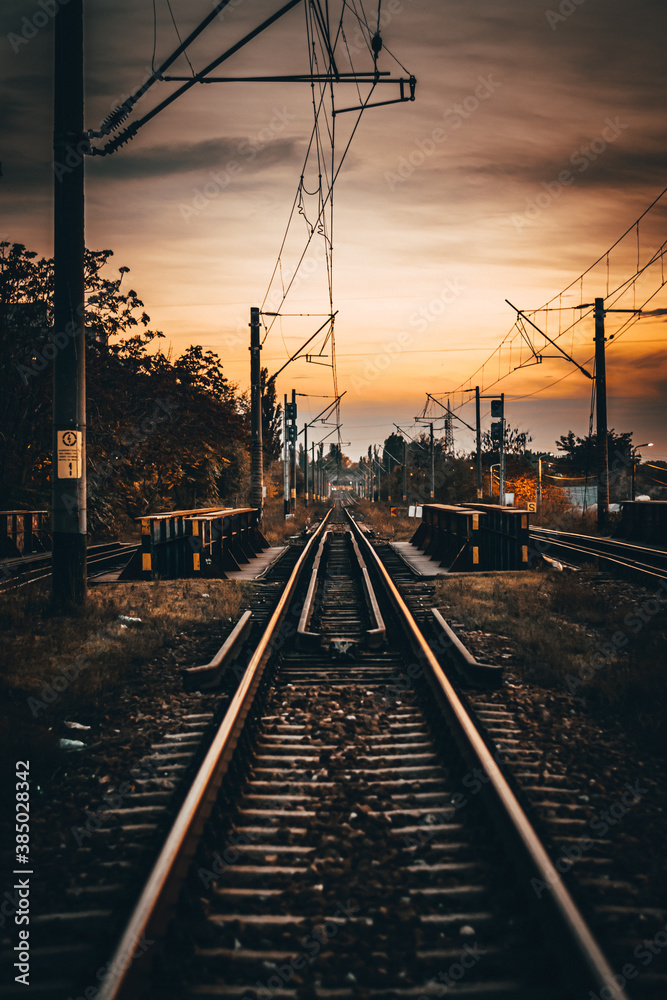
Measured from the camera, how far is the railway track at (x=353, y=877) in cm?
261

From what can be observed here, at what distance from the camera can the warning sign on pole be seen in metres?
9.13

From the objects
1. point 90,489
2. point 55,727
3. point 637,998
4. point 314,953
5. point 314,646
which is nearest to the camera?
point 637,998

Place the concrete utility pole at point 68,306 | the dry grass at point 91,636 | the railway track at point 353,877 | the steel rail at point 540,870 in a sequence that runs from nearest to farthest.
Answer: the steel rail at point 540,870, the railway track at point 353,877, the dry grass at point 91,636, the concrete utility pole at point 68,306

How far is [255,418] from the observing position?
2448 centimetres

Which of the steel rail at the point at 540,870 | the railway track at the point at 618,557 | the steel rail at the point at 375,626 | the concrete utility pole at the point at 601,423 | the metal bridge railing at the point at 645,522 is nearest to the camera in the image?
the steel rail at the point at 540,870

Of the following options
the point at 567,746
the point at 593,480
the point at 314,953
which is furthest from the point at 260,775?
the point at 593,480

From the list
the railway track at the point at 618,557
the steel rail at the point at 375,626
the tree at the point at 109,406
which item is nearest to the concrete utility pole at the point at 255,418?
the tree at the point at 109,406

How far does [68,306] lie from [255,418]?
15.4 m

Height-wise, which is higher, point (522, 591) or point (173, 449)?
point (173, 449)

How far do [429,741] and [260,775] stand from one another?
52.4 inches

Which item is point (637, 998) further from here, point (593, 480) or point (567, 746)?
point (593, 480)

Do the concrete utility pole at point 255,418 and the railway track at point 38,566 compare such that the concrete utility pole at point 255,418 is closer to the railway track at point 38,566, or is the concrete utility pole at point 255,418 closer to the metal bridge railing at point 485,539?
the railway track at point 38,566

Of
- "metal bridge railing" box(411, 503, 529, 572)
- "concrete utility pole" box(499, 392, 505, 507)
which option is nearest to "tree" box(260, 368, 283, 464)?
"concrete utility pole" box(499, 392, 505, 507)

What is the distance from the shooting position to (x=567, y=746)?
194 inches
